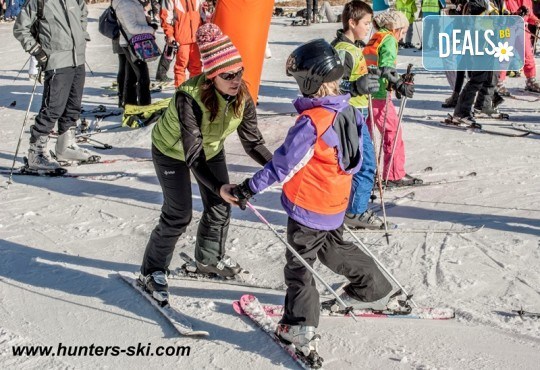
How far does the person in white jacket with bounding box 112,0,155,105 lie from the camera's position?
32.5 ft

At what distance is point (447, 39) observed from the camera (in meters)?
12.6

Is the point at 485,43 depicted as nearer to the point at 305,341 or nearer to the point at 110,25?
the point at 110,25

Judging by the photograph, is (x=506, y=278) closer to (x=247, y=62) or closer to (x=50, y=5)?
(x=247, y=62)

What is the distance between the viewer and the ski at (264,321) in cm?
388

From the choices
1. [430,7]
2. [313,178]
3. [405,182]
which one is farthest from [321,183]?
[430,7]

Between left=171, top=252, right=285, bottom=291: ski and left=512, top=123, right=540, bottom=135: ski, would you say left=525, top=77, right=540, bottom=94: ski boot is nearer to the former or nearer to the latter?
left=512, top=123, right=540, bottom=135: ski

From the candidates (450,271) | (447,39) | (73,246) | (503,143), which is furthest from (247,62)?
(447,39)

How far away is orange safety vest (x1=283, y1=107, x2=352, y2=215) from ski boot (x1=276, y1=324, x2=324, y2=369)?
616mm

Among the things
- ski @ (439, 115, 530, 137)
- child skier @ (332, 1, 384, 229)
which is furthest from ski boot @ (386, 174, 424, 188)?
ski @ (439, 115, 530, 137)

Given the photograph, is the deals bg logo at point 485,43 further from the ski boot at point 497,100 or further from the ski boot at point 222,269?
the ski boot at point 222,269

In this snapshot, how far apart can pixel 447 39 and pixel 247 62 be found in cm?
534

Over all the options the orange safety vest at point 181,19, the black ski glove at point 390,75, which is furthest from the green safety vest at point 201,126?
the orange safety vest at point 181,19

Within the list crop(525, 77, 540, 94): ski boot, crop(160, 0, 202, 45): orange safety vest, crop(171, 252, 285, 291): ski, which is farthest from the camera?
crop(525, 77, 540, 94): ski boot

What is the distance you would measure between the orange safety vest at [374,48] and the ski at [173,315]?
274 centimetres
